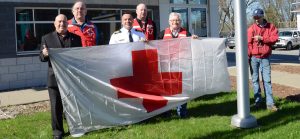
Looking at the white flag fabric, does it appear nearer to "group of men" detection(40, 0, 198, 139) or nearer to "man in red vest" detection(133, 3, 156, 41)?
"group of men" detection(40, 0, 198, 139)

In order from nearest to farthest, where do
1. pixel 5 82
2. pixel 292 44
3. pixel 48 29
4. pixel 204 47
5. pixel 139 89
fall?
pixel 139 89 < pixel 204 47 < pixel 5 82 < pixel 48 29 < pixel 292 44

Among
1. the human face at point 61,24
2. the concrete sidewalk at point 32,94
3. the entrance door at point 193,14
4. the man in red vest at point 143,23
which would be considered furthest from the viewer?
the entrance door at point 193,14

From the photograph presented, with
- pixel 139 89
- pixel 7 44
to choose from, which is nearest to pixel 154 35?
pixel 139 89

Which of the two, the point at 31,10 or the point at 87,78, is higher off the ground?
the point at 31,10

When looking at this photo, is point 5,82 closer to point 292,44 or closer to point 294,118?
point 294,118

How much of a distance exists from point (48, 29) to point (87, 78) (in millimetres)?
7919

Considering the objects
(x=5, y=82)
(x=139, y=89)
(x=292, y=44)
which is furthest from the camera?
(x=292, y=44)

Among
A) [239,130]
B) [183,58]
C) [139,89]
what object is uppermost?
[183,58]

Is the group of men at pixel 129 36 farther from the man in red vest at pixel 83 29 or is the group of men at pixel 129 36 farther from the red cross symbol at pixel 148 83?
the red cross symbol at pixel 148 83

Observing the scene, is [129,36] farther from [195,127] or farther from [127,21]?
[195,127]

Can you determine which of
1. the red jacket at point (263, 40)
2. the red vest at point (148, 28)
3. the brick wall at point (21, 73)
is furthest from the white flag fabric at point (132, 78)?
the brick wall at point (21, 73)

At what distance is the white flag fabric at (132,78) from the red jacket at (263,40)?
744 mm

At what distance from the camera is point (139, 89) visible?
22.2 ft

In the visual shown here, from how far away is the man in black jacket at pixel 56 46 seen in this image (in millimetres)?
6020
